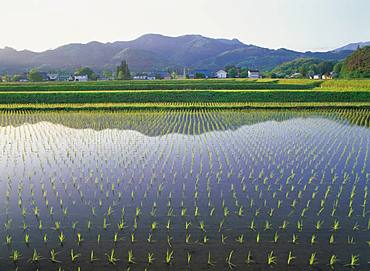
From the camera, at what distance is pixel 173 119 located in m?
20.1

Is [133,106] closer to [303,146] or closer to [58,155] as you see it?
[58,155]

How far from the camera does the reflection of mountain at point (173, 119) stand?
17281 millimetres

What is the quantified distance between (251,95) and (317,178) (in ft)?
65.3

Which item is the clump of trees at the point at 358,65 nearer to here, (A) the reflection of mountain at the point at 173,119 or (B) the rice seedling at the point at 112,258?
(A) the reflection of mountain at the point at 173,119

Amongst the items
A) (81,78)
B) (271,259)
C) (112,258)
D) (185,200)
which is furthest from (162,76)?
(271,259)

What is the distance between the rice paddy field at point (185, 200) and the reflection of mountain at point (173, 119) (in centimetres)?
144

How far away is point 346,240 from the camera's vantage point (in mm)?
5824

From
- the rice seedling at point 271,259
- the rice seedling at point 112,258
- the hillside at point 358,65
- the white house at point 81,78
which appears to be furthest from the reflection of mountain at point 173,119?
the white house at point 81,78

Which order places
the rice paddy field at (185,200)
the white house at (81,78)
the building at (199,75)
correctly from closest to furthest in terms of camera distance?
the rice paddy field at (185,200) < the building at (199,75) < the white house at (81,78)

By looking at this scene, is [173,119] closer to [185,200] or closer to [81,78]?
[185,200]

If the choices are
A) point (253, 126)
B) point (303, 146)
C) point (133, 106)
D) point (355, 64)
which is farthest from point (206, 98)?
point (355, 64)

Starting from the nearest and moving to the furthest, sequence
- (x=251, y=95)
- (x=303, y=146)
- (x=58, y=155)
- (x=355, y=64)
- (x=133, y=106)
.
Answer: (x=58, y=155) → (x=303, y=146) → (x=133, y=106) → (x=251, y=95) → (x=355, y=64)

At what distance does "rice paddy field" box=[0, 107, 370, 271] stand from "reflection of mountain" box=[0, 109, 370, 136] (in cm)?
144

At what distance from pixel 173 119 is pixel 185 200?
12725 mm
